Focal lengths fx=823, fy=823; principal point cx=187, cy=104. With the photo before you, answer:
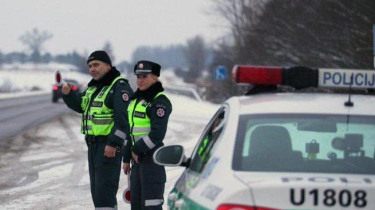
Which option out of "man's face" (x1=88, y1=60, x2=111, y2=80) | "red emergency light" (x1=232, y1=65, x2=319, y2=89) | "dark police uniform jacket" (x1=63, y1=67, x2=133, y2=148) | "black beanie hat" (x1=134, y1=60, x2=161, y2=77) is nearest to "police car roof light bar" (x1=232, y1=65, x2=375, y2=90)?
"red emergency light" (x1=232, y1=65, x2=319, y2=89)

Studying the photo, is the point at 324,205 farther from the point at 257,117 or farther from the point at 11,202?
the point at 11,202

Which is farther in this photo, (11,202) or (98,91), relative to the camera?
(11,202)

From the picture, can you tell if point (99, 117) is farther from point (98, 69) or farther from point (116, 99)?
point (98, 69)

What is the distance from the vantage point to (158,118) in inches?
263

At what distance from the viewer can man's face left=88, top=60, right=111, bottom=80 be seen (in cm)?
749

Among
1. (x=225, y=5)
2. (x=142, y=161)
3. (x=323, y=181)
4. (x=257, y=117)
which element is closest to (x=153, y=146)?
(x=142, y=161)

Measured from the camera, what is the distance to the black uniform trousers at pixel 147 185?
6617mm

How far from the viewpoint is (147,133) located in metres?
6.81

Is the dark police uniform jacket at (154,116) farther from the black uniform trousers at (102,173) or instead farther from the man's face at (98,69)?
the man's face at (98,69)

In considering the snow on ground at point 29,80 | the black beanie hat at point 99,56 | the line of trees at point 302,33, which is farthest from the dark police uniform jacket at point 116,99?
the snow on ground at point 29,80

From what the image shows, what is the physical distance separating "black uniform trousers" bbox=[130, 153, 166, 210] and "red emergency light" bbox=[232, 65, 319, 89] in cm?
188

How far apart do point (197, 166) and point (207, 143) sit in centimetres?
27

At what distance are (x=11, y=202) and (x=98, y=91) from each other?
3.09 m

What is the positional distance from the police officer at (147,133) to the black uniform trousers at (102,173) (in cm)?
36
